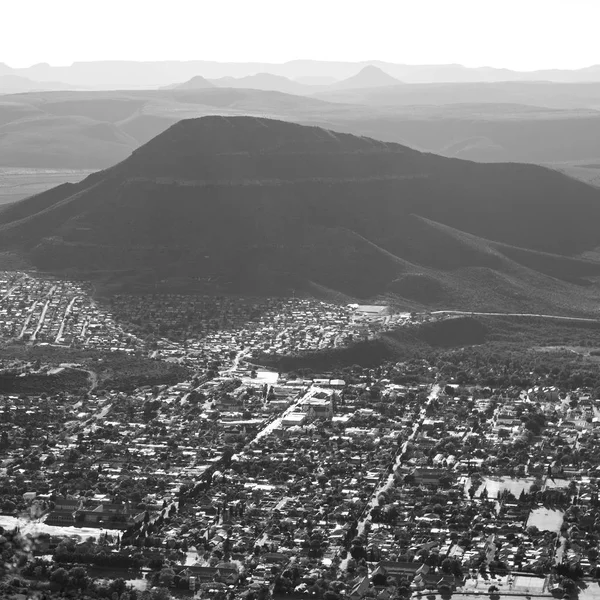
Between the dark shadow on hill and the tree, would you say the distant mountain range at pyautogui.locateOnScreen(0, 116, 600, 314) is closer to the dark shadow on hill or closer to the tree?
the dark shadow on hill

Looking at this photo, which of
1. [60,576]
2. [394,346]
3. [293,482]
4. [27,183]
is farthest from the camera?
[27,183]

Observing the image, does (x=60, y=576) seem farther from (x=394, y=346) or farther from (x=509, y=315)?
(x=509, y=315)

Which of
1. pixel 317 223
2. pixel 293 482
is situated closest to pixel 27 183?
pixel 317 223

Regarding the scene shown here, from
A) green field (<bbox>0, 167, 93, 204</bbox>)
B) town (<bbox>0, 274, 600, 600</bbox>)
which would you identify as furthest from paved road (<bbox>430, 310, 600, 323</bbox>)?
green field (<bbox>0, 167, 93, 204</bbox>)

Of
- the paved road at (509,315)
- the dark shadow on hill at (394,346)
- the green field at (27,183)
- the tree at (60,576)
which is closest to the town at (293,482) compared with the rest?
the tree at (60,576)

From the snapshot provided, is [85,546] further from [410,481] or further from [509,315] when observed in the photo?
[509,315]

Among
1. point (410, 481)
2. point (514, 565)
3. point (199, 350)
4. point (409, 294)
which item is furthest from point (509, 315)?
point (514, 565)

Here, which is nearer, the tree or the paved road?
the tree

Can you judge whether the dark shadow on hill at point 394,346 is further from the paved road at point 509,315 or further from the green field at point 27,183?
the green field at point 27,183
